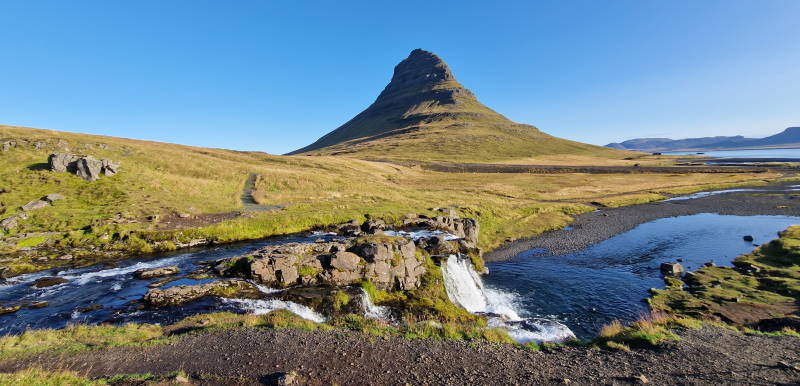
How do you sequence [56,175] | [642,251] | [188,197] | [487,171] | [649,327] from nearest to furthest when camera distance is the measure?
1. [649,327]
2. [642,251]
3. [56,175]
4. [188,197]
5. [487,171]

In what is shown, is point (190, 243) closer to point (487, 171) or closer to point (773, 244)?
point (773, 244)

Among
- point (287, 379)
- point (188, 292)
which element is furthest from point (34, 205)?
point (287, 379)

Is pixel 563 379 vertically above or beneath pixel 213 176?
beneath

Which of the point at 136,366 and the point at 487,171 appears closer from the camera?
the point at 136,366

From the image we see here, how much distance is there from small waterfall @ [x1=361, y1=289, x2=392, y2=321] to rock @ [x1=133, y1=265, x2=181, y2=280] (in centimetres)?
1624

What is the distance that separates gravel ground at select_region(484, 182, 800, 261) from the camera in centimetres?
4428

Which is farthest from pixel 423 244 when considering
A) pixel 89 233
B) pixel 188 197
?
pixel 188 197

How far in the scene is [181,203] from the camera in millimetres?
46906

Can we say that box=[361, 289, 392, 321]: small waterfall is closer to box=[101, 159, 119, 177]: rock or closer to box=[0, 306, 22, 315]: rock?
box=[0, 306, 22, 315]: rock

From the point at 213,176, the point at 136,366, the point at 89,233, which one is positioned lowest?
the point at 136,366

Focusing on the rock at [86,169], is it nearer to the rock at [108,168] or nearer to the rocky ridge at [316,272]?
the rock at [108,168]

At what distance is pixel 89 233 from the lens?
3466 centimetres

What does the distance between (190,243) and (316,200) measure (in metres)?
22.7

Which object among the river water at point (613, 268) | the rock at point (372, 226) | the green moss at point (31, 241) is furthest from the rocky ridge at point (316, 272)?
the green moss at point (31, 241)
